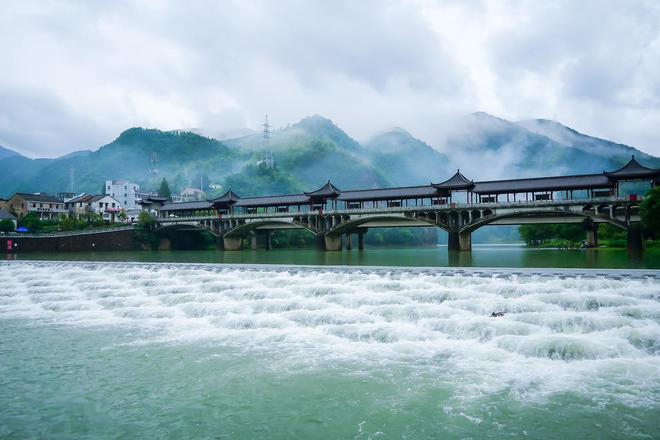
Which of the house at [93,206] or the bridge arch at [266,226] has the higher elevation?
the house at [93,206]

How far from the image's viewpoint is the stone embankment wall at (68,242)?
5425 centimetres

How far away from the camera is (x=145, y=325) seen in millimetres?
15398

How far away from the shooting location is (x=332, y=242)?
186 ft

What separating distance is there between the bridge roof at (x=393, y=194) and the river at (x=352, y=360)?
31083 millimetres

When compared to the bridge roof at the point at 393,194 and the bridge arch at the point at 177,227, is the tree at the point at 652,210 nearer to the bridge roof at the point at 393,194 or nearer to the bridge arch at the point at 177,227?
the bridge roof at the point at 393,194

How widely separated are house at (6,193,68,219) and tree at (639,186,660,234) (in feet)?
296

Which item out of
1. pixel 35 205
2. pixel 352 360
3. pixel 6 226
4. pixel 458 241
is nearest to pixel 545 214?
pixel 458 241

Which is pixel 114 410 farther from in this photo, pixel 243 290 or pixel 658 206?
pixel 658 206

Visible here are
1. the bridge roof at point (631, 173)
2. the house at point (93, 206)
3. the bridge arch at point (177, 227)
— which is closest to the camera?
the bridge roof at point (631, 173)

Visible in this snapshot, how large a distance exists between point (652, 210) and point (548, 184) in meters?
12.0

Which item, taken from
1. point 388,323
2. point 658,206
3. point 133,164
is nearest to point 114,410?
point 388,323

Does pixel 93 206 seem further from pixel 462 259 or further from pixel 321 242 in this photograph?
pixel 462 259

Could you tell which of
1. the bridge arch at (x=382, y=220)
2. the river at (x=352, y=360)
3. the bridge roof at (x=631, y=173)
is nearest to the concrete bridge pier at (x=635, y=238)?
the bridge roof at (x=631, y=173)

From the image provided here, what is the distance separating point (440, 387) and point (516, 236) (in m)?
162
